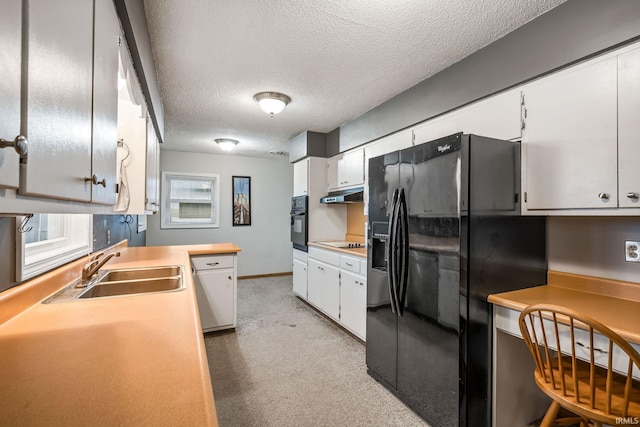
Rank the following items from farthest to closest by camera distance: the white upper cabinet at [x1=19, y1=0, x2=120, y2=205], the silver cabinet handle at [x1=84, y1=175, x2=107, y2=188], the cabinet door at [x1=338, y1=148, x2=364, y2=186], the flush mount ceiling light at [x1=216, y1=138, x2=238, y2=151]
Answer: the flush mount ceiling light at [x1=216, y1=138, x2=238, y2=151] < the cabinet door at [x1=338, y1=148, x2=364, y2=186] < the silver cabinet handle at [x1=84, y1=175, x2=107, y2=188] < the white upper cabinet at [x1=19, y1=0, x2=120, y2=205]

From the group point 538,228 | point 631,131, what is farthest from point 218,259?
point 631,131

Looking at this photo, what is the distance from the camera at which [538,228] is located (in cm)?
193

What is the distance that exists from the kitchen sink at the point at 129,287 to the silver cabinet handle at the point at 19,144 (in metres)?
1.23

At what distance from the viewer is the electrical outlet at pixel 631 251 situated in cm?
160

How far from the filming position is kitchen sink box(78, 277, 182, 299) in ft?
5.62

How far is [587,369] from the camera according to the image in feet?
5.09

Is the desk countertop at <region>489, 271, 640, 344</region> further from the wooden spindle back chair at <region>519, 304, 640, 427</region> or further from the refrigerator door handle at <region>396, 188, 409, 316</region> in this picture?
the refrigerator door handle at <region>396, 188, 409, 316</region>

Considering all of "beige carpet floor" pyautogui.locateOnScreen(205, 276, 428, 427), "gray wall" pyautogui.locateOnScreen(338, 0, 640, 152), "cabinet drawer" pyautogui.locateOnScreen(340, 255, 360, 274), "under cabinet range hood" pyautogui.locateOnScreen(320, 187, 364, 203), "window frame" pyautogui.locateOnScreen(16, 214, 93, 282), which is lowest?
"beige carpet floor" pyautogui.locateOnScreen(205, 276, 428, 427)

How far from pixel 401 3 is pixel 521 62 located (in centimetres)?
85

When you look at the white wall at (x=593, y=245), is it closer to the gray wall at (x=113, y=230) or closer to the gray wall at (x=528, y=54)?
the gray wall at (x=528, y=54)

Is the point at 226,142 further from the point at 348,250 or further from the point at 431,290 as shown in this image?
the point at 431,290

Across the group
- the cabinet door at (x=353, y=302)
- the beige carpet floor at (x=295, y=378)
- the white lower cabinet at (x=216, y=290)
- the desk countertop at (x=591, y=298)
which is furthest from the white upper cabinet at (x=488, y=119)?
the white lower cabinet at (x=216, y=290)

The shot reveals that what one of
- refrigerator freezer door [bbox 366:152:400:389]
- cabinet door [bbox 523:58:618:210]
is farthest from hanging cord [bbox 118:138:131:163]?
cabinet door [bbox 523:58:618:210]

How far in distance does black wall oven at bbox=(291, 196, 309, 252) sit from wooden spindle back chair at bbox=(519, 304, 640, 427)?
116 inches
